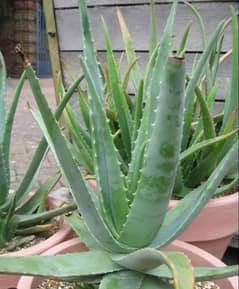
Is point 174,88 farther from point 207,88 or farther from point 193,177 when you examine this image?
point 207,88

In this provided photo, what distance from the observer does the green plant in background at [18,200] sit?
3.19 feet

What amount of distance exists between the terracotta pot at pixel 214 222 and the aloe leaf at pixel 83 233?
0.87ft

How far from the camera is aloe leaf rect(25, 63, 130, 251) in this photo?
61 centimetres

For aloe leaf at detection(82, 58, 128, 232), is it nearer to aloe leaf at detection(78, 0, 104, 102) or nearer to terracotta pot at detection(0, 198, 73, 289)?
aloe leaf at detection(78, 0, 104, 102)

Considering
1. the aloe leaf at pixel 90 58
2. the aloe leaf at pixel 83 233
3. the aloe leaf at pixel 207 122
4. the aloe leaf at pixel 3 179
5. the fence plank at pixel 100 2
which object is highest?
the fence plank at pixel 100 2

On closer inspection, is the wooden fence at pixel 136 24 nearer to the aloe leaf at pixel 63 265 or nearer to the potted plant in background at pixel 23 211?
the potted plant in background at pixel 23 211

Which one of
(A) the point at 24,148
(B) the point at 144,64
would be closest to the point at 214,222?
(B) the point at 144,64

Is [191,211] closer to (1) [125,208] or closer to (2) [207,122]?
(1) [125,208]

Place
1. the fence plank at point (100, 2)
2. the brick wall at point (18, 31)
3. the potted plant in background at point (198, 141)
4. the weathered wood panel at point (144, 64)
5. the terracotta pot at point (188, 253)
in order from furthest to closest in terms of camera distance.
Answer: the brick wall at point (18, 31) < the fence plank at point (100, 2) < the weathered wood panel at point (144, 64) < the potted plant in background at point (198, 141) < the terracotta pot at point (188, 253)

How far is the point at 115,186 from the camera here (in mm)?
738

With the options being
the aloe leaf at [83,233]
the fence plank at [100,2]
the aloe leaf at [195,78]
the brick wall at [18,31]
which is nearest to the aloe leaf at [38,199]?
the aloe leaf at [83,233]

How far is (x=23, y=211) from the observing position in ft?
3.53

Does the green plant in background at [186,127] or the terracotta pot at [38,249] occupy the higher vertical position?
the green plant in background at [186,127]

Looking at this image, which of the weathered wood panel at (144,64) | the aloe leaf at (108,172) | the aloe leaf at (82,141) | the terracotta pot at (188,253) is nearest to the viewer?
the aloe leaf at (108,172)
